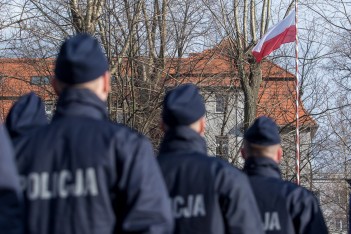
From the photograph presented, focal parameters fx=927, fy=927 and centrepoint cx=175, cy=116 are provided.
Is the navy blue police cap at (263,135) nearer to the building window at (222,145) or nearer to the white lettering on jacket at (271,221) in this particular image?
the white lettering on jacket at (271,221)

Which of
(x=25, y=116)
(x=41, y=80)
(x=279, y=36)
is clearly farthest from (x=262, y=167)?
(x=41, y=80)

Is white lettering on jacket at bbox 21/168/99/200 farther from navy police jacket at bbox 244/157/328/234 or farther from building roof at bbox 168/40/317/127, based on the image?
building roof at bbox 168/40/317/127

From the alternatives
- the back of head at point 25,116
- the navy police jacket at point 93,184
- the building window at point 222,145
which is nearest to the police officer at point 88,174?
the navy police jacket at point 93,184

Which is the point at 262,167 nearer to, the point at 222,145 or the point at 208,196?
the point at 208,196

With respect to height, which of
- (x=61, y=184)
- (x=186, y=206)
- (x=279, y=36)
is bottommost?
(x=186, y=206)

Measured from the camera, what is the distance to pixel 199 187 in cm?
506

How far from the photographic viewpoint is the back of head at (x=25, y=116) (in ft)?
18.7

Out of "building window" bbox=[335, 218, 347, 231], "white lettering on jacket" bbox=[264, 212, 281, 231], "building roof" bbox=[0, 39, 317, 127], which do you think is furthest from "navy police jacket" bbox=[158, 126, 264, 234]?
"building window" bbox=[335, 218, 347, 231]

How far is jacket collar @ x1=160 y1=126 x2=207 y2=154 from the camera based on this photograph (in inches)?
207

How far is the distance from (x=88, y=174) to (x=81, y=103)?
353 mm

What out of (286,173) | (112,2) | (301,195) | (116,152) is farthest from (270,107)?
(116,152)

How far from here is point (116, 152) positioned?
4004 millimetres

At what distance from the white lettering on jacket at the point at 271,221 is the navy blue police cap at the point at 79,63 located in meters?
2.29

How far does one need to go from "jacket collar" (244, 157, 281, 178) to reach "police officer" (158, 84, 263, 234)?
3.26 ft
